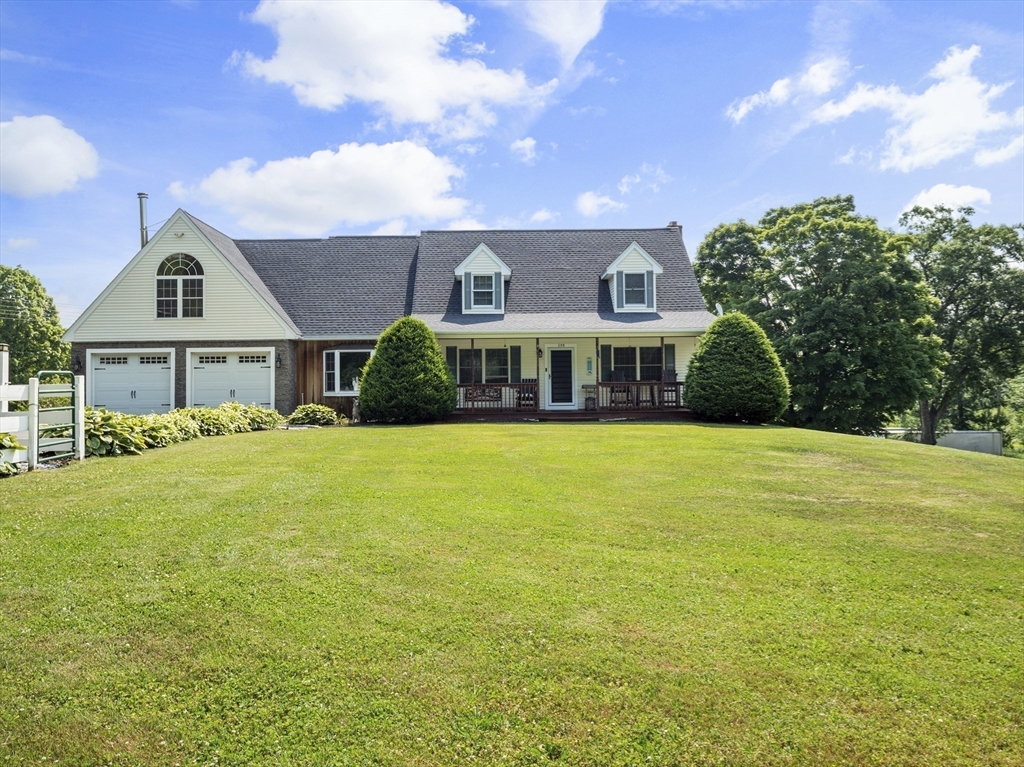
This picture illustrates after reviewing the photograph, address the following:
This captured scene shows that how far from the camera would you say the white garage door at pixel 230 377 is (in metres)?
22.2

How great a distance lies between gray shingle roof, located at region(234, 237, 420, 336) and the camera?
23.8m

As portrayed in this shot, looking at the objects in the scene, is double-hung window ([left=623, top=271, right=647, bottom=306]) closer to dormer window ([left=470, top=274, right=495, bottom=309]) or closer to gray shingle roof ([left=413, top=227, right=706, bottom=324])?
gray shingle roof ([left=413, top=227, right=706, bottom=324])

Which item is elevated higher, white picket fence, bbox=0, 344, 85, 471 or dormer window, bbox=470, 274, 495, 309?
dormer window, bbox=470, 274, 495, 309

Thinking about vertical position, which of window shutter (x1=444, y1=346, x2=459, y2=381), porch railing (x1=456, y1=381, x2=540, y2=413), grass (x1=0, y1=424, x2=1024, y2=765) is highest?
window shutter (x1=444, y1=346, x2=459, y2=381)

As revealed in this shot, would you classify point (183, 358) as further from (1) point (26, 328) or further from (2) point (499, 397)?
(1) point (26, 328)

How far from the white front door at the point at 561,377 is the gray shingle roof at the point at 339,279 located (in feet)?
20.2

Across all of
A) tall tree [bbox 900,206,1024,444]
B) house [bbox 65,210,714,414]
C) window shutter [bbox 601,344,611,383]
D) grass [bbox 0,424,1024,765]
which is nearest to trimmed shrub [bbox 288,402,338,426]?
house [bbox 65,210,714,414]

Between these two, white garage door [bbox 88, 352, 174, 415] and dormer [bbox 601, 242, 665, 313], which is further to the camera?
dormer [bbox 601, 242, 665, 313]

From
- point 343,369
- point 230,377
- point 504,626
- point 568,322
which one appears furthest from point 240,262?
point 504,626

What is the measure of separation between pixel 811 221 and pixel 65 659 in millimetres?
28477

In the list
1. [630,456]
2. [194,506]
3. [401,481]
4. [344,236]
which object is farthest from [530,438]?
[344,236]

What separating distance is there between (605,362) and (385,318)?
8583 millimetres

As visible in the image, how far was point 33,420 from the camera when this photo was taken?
32.5 feet

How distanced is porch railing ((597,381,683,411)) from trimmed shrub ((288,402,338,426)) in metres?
9.22
